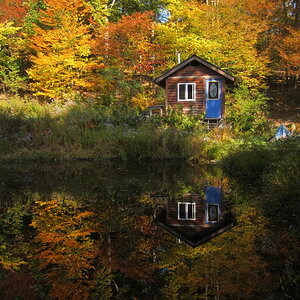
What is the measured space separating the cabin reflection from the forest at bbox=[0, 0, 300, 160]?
283 inches

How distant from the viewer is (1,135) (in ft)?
55.9

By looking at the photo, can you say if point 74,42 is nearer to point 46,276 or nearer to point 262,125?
point 262,125

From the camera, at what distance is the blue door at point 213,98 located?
2186cm

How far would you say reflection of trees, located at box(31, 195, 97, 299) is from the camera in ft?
13.2

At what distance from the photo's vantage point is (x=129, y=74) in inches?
1157

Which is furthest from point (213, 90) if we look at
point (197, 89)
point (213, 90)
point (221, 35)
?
point (221, 35)

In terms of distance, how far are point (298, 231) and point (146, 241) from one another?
2776 mm

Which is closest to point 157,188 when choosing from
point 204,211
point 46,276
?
point 204,211

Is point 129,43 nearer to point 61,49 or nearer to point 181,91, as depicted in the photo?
point 61,49

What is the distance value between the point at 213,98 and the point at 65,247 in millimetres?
18826

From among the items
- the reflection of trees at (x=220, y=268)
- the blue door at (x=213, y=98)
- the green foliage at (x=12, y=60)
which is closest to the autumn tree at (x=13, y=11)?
the green foliage at (x=12, y=60)

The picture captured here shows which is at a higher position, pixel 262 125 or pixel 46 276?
pixel 262 125

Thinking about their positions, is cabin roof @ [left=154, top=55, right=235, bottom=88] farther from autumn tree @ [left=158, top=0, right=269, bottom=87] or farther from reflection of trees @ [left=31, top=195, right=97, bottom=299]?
reflection of trees @ [left=31, top=195, right=97, bottom=299]

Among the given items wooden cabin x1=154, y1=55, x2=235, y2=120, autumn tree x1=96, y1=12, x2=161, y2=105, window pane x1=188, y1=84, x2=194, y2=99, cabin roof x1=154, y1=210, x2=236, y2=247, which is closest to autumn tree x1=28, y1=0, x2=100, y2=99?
autumn tree x1=96, y1=12, x2=161, y2=105
